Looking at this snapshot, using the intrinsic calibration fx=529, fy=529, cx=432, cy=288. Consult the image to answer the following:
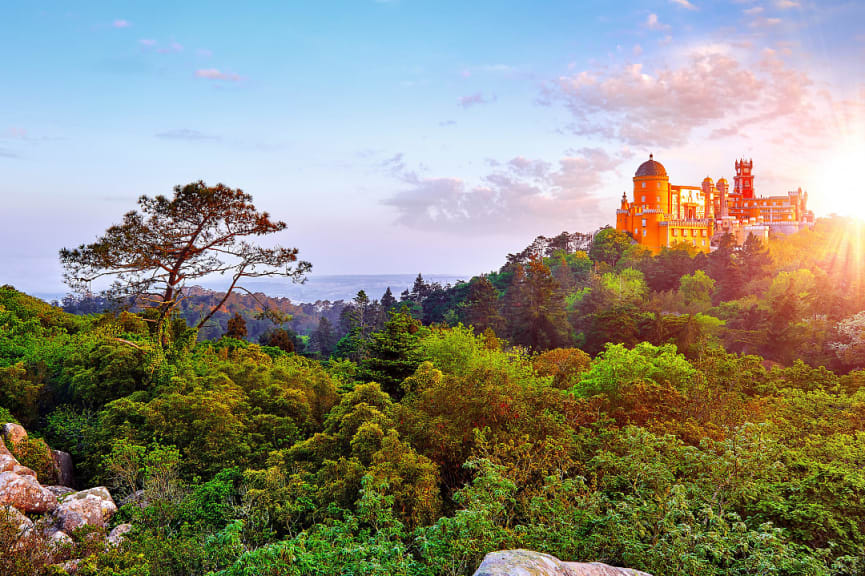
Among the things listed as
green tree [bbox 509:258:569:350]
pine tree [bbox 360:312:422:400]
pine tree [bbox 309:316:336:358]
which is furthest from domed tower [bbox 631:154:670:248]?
pine tree [bbox 360:312:422:400]

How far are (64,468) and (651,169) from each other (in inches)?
2500

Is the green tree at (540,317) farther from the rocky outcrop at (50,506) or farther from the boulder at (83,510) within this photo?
the rocky outcrop at (50,506)

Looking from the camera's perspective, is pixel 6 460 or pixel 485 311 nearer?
pixel 6 460

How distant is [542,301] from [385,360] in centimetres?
2317

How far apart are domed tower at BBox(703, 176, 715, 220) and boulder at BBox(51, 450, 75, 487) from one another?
74240 millimetres

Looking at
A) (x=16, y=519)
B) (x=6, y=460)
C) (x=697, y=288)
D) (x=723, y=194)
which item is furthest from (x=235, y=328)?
(x=723, y=194)

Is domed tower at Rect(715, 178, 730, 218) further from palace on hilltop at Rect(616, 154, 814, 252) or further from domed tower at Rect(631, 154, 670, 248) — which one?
domed tower at Rect(631, 154, 670, 248)

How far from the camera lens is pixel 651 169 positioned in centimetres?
6234

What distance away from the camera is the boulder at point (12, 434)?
10.8 m

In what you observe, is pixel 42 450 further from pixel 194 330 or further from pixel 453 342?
pixel 453 342

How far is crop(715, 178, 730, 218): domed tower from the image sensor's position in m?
79.8

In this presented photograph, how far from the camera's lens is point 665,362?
49.3 feet

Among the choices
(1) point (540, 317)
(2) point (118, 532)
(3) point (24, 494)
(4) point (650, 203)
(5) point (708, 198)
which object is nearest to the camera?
(2) point (118, 532)

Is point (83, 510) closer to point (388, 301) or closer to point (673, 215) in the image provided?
point (388, 301)
